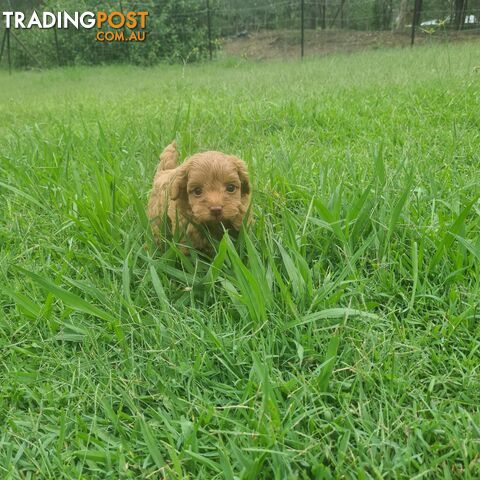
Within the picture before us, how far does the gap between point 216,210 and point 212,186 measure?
0.33 ft

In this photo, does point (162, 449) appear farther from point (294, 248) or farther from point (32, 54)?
point (32, 54)

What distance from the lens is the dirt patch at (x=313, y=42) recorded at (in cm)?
1340

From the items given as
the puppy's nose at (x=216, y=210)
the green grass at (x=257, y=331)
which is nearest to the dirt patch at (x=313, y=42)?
the green grass at (x=257, y=331)

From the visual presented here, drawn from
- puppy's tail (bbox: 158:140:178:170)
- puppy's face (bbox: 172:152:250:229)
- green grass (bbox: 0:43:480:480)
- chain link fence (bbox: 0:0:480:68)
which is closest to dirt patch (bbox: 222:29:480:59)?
chain link fence (bbox: 0:0:480:68)

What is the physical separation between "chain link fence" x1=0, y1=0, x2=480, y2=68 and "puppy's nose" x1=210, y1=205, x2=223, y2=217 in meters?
12.6

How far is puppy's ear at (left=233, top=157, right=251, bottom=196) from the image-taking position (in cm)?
178

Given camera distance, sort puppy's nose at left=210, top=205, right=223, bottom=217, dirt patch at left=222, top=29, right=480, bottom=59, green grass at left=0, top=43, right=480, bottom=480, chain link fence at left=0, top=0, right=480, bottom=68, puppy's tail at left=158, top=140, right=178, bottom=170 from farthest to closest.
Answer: chain link fence at left=0, top=0, right=480, bottom=68, dirt patch at left=222, top=29, right=480, bottom=59, puppy's tail at left=158, top=140, right=178, bottom=170, puppy's nose at left=210, top=205, right=223, bottom=217, green grass at left=0, top=43, right=480, bottom=480

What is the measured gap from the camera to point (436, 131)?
3324 millimetres

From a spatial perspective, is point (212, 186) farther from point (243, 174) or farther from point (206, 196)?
point (243, 174)

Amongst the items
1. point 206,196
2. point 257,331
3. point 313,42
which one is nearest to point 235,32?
point 313,42

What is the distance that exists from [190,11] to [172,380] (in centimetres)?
1539

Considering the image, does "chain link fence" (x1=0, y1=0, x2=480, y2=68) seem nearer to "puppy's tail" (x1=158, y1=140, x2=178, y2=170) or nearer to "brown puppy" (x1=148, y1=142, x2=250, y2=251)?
"puppy's tail" (x1=158, y1=140, x2=178, y2=170)

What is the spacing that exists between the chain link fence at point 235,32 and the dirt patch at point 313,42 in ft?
0.09

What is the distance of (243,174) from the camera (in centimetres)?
181
